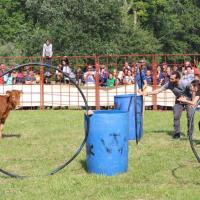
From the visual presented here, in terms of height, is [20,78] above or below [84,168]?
above

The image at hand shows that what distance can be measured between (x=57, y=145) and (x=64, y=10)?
1005 inches

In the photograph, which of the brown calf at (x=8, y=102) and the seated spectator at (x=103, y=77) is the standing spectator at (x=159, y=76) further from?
the brown calf at (x=8, y=102)

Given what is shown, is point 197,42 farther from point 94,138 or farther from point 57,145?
point 94,138

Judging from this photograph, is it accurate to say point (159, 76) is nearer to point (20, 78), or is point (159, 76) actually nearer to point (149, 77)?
point (149, 77)

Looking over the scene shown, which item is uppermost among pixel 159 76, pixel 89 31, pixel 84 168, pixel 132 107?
pixel 89 31

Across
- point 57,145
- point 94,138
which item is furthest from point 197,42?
point 94,138

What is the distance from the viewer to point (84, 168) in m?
9.14

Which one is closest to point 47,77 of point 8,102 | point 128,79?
point 128,79

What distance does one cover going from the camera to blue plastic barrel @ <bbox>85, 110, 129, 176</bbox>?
8.29m

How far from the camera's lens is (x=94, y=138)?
8.36m

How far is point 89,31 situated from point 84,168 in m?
27.2

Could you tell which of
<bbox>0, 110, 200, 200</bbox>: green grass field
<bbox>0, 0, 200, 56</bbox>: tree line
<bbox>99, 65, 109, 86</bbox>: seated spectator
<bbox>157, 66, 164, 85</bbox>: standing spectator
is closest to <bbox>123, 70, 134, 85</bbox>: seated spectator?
<bbox>99, 65, 109, 86</bbox>: seated spectator

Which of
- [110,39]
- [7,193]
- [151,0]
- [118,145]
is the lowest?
[7,193]

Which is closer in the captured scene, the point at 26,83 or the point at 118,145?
the point at 118,145
